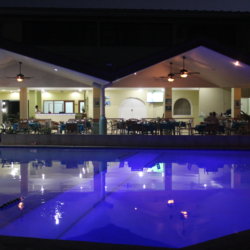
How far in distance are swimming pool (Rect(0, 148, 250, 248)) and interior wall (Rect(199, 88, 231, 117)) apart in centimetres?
991

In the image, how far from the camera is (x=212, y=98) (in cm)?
2386

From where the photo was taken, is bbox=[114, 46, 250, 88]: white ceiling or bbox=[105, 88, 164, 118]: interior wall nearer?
bbox=[114, 46, 250, 88]: white ceiling

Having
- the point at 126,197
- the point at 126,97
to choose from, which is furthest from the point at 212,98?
the point at 126,197

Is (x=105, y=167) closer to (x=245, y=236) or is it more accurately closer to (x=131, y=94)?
(x=245, y=236)

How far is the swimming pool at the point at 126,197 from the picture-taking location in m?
5.73

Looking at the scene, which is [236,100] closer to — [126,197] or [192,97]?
[192,97]

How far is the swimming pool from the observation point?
5734 millimetres

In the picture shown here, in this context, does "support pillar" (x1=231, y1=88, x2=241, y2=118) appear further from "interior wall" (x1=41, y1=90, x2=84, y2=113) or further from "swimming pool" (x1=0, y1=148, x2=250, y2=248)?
"interior wall" (x1=41, y1=90, x2=84, y2=113)

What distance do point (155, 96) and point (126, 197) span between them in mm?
16120

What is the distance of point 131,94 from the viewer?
23953mm

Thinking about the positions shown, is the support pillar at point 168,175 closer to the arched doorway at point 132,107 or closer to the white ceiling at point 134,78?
the white ceiling at point 134,78

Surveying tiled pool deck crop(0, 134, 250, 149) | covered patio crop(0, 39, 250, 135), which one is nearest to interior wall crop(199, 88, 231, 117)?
covered patio crop(0, 39, 250, 135)

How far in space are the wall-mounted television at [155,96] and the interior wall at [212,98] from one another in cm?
256

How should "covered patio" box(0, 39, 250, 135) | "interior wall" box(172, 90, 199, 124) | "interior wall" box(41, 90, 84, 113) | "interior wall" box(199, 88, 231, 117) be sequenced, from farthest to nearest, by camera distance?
"interior wall" box(41, 90, 84, 113)
"interior wall" box(172, 90, 199, 124)
"interior wall" box(199, 88, 231, 117)
"covered patio" box(0, 39, 250, 135)
